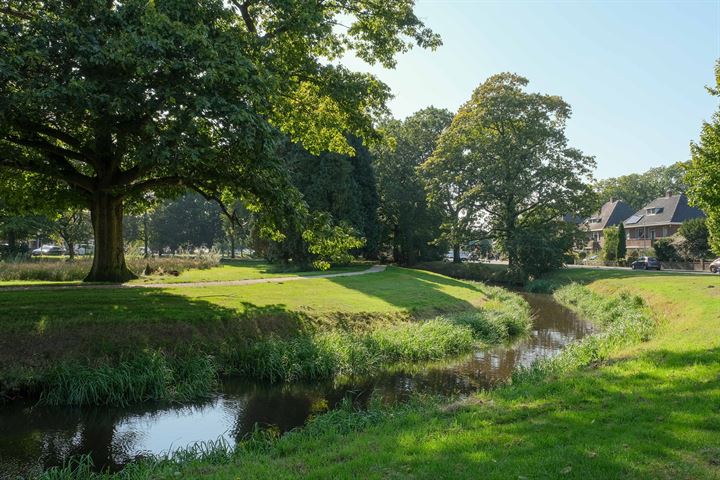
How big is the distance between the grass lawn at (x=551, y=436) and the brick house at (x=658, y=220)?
64.4 meters

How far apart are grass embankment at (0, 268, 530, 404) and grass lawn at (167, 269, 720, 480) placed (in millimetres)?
4850

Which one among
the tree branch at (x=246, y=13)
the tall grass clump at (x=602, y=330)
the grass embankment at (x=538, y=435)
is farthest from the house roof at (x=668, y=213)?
the tree branch at (x=246, y=13)

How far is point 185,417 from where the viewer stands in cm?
1000

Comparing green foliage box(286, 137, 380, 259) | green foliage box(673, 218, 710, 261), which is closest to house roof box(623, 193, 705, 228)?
green foliage box(673, 218, 710, 261)

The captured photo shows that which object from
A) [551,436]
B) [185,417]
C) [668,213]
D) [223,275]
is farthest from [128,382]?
[668,213]

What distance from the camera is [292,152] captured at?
39.5m

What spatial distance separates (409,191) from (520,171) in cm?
1234

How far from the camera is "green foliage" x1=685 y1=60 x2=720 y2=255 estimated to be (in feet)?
55.4

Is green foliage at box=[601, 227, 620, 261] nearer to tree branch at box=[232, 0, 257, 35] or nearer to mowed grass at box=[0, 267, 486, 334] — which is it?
mowed grass at box=[0, 267, 486, 334]

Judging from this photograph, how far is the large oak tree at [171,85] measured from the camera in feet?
36.5

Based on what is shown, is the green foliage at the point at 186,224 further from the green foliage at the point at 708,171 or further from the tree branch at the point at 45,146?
the green foliage at the point at 708,171

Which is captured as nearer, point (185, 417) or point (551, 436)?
point (551, 436)

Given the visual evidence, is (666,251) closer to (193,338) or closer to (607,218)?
(607,218)

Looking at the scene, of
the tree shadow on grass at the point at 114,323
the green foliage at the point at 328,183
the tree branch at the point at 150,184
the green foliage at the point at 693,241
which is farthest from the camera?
the green foliage at the point at 693,241
